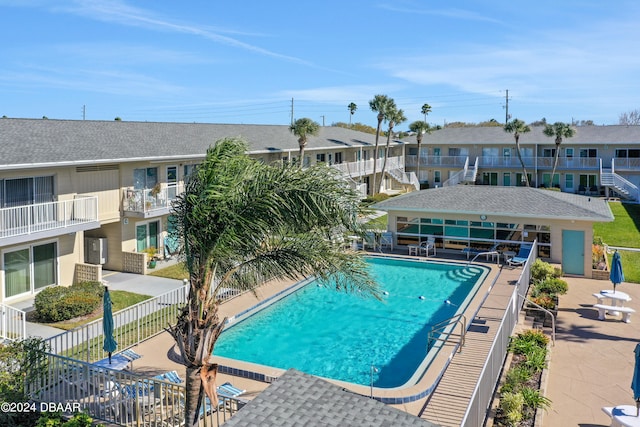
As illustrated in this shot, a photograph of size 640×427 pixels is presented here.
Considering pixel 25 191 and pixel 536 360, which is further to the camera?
pixel 25 191

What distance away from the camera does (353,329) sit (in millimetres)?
18672

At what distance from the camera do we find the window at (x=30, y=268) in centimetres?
2002

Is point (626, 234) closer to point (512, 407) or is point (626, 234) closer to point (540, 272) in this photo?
point (540, 272)

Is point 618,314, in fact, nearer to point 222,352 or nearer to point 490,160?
point 222,352

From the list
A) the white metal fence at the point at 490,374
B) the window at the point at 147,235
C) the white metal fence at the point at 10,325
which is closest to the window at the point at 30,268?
the white metal fence at the point at 10,325

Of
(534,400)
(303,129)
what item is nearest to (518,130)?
(303,129)

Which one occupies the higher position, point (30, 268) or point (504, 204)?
point (504, 204)

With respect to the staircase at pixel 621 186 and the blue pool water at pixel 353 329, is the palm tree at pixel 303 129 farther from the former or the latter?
the staircase at pixel 621 186

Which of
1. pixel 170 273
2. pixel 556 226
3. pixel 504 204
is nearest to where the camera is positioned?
pixel 170 273

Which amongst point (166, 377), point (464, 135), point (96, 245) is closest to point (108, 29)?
point (96, 245)

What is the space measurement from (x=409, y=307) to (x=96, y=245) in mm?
14085

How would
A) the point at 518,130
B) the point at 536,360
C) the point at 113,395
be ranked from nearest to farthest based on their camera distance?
the point at 113,395
the point at 536,360
the point at 518,130

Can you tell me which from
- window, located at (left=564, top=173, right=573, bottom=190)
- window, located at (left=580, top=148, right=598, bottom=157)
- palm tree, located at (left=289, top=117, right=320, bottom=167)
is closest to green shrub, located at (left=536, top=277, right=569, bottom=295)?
palm tree, located at (left=289, top=117, right=320, bottom=167)

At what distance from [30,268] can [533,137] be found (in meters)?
47.7
